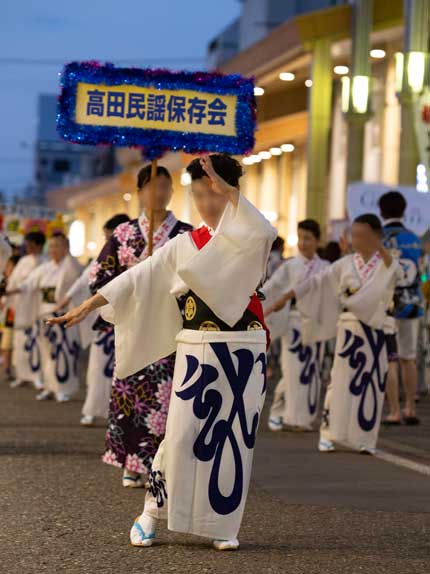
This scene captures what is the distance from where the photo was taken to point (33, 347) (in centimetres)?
1606

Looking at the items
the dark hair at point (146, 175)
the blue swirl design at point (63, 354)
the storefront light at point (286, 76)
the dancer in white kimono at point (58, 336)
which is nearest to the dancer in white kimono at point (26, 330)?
the dancer in white kimono at point (58, 336)

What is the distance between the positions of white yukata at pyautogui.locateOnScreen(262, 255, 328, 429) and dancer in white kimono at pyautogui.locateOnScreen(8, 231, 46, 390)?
4.55 metres

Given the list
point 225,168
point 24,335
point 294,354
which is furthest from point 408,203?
point 225,168

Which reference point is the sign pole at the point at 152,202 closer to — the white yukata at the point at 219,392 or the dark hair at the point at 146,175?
the dark hair at the point at 146,175

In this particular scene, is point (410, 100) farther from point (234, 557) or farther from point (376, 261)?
point (234, 557)

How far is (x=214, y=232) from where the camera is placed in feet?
20.0

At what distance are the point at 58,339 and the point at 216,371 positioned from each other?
8.43 m

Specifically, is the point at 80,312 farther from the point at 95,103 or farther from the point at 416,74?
the point at 416,74

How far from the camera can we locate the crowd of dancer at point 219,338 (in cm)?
594

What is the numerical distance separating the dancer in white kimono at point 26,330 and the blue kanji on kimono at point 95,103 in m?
8.12

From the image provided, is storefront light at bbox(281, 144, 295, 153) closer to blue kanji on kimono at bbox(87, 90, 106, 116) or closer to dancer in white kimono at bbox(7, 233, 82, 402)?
dancer in white kimono at bbox(7, 233, 82, 402)

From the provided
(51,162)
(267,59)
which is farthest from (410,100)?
(51,162)

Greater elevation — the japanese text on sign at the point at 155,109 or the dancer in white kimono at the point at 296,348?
the japanese text on sign at the point at 155,109

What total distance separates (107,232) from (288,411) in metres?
2.12
